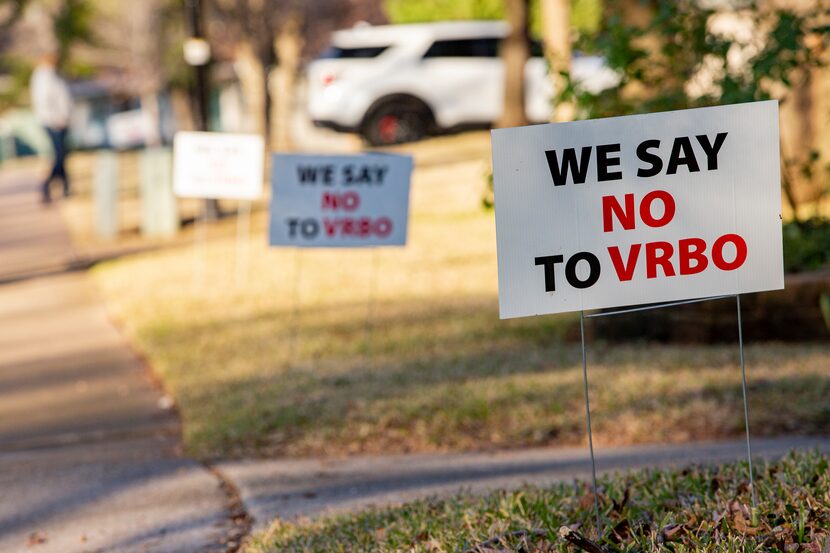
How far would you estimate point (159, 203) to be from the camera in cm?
1912

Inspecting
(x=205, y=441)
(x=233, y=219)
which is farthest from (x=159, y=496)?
(x=233, y=219)

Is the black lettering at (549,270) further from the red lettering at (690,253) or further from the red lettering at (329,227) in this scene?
the red lettering at (329,227)

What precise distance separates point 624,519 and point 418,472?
6.65 ft

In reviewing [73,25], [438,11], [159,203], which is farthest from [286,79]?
[159,203]

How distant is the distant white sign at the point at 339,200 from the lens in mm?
9039

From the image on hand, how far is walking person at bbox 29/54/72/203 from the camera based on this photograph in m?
18.1

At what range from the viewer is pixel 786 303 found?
949cm

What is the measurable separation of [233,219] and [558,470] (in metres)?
14.6

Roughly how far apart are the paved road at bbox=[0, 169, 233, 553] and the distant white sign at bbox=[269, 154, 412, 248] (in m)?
1.52

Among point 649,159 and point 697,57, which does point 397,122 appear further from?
point 649,159

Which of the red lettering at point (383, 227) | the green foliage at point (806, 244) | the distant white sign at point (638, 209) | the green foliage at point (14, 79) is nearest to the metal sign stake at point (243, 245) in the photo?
the red lettering at point (383, 227)

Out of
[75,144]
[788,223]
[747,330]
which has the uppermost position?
[75,144]

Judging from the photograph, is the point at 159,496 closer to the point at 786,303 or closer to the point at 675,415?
the point at 675,415

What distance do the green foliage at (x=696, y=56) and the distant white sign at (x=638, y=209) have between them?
3.29 m
